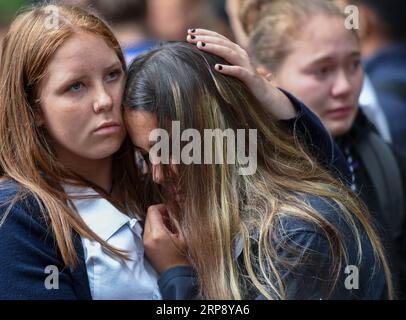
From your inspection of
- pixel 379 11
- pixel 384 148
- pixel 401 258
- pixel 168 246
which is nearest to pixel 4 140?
pixel 168 246

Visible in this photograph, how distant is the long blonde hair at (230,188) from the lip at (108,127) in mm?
69

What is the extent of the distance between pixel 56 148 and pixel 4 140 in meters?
0.15

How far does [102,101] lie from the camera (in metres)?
2.18

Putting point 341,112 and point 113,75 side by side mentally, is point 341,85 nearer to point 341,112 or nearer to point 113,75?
point 341,112

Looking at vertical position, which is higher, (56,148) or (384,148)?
(384,148)

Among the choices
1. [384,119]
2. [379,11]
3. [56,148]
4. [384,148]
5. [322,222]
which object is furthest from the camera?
[379,11]

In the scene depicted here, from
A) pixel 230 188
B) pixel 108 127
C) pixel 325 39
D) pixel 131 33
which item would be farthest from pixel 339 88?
pixel 131 33

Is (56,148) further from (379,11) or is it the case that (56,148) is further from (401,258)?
(379,11)

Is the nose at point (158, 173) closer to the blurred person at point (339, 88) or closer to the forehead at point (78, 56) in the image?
the forehead at point (78, 56)

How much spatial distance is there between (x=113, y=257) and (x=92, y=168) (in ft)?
0.99

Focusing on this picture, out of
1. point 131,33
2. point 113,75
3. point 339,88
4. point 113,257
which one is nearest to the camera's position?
point 113,257

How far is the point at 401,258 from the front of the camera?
313 cm

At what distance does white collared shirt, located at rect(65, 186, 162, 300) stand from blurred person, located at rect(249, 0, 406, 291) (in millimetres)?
894

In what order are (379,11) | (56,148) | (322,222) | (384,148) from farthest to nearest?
(379,11)
(384,148)
(56,148)
(322,222)
